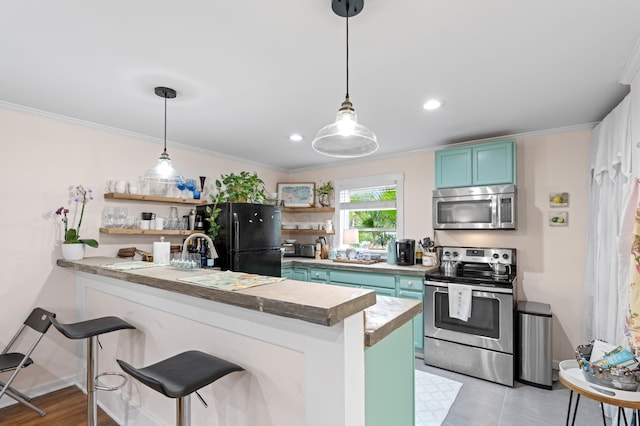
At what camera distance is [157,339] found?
2.04m

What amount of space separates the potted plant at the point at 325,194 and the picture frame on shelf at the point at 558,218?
2802 mm

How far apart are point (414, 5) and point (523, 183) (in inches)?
107

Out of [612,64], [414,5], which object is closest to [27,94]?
[414,5]

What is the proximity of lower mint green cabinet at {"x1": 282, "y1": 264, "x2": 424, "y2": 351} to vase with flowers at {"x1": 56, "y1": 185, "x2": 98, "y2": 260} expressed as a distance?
238cm

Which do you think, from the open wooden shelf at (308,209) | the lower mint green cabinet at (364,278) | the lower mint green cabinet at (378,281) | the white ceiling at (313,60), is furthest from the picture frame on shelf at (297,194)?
the white ceiling at (313,60)

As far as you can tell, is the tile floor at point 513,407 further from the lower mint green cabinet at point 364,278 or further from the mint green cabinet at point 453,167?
the mint green cabinet at point 453,167

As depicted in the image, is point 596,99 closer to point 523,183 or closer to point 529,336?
point 523,183

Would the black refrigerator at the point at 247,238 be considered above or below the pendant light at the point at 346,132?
below

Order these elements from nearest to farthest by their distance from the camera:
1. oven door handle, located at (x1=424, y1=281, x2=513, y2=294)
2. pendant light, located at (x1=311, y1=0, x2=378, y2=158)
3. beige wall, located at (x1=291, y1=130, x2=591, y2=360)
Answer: pendant light, located at (x1=311, y1=0, x2=378, y2=158) → oven door handle, located at (x1=424, y1=281, x2=513, y2=294) → beige wall, located at (x1=291, y1=130, x2=591, y2=360)

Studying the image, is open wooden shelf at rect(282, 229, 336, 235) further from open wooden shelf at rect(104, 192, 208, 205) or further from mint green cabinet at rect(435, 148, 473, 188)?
mint green cabinet at rect(435, 148, 473, 188)

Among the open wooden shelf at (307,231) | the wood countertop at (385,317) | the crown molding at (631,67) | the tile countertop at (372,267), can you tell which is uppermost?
the crown molding at (631,67)

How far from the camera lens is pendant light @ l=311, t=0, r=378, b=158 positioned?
1.47 m

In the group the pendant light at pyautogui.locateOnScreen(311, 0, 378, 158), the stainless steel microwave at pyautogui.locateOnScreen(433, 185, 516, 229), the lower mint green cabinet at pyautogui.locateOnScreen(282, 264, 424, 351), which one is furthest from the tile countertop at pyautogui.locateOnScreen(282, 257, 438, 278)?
the pendant light at pyautogui.locateOnScreen(311, 0, 378, 158)

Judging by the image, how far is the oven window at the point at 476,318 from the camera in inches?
118
